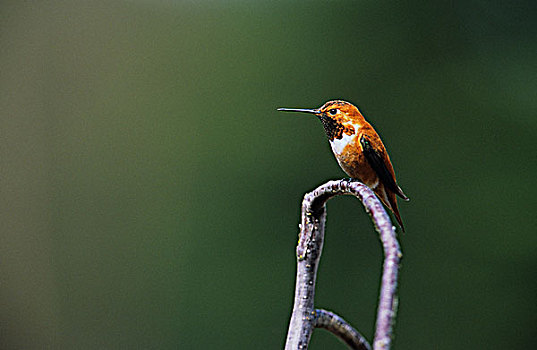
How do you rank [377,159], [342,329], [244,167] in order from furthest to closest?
[244,167], [377,159], [342,329]

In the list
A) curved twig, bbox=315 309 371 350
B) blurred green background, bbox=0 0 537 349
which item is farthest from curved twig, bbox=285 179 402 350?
blurred green background, bbox=0 0 537 349

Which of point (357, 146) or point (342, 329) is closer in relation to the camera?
point (342, 329)

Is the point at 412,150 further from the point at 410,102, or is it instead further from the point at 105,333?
the point at 105,333

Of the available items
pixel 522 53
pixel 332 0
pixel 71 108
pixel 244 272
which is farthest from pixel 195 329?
pixel 522 53

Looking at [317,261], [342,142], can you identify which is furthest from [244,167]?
[317,261]

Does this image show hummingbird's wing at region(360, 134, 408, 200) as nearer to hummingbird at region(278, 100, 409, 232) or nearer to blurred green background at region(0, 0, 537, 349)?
hummingbird at region(278, 100, 409, 232)

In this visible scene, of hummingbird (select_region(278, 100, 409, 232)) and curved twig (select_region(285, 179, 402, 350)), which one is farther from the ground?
hummingbird (select_region(278, 100, 409, 232))

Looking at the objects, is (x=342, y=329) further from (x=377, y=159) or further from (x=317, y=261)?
(x=377, y=159)

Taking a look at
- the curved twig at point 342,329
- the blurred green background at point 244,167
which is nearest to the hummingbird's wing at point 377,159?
the curved twig at point 342,329
